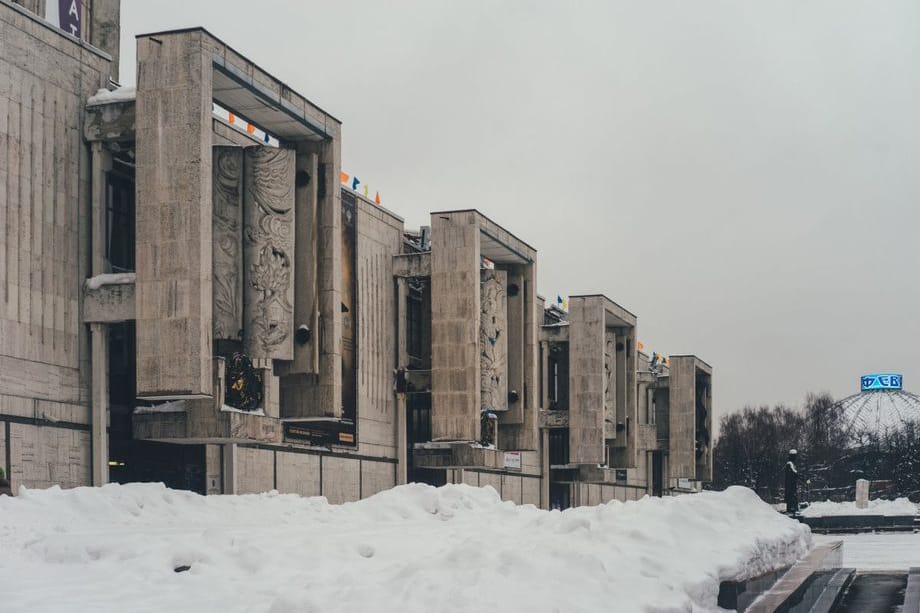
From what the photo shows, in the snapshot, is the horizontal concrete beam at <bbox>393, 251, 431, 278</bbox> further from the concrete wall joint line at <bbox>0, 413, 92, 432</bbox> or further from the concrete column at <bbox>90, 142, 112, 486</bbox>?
the concrete wall joint line at <bbox>0, 413, 92, 432</bbox>

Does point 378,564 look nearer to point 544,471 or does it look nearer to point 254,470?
point 254,470

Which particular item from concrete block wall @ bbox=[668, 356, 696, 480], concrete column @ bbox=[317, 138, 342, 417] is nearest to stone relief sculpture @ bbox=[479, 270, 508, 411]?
concrete column @ bbox=[317, 138, 342, 417]

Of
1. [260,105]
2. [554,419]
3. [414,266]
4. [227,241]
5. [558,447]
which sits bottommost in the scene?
[558,447]

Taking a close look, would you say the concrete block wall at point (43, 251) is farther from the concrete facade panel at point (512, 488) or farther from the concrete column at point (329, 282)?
the concrete facade panel at point (512, 488)

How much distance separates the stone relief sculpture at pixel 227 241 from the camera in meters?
26.5

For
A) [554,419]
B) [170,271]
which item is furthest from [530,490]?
[170,271]

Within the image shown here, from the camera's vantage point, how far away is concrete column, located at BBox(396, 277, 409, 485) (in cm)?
4166

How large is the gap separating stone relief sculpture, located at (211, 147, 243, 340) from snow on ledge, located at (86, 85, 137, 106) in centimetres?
252

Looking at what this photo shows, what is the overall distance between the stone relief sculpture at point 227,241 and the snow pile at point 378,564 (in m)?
9.09

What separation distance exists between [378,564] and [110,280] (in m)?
14.4

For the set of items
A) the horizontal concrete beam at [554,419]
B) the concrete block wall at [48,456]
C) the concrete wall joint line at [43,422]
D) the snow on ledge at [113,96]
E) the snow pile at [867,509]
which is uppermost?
the snow on ledge at [113,96]

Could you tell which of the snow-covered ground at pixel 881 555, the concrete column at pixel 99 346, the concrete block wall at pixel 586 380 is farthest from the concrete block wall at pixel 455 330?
the concrete column at pixel 99 346

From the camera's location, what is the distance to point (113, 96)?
25.4m

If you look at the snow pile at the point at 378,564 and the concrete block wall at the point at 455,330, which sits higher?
the concrete block wall at the point at 455,330
